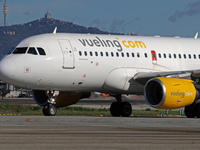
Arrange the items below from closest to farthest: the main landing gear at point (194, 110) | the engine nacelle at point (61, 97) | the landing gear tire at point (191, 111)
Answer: the main landing gear at point (194, 110), the landing gear tire at point (191, 111), the engine nacelle at point (61, 97)

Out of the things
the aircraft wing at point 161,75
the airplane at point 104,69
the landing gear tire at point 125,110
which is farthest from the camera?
the landing gear tire at point 125,110

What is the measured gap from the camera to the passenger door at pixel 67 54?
29458 millimetres

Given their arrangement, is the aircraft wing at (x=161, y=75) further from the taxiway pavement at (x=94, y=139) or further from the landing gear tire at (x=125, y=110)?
the taxiway pavement at (x=94, y=139)

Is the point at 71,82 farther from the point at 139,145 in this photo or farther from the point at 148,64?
the point at 139,145

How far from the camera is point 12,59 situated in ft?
93.5

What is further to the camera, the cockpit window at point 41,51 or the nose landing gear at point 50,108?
the nose landing gear at point 50,108

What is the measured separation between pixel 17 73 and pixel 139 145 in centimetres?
1490

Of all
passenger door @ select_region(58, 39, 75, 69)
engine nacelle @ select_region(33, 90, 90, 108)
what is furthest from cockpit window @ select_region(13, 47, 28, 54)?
engine nacelle @ select_region(33, 90, 90, 108)

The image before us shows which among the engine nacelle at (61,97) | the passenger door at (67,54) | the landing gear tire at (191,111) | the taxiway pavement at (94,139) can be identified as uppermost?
the passenger door at (67,54)

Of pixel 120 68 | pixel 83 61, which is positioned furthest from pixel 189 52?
pixel 83 61

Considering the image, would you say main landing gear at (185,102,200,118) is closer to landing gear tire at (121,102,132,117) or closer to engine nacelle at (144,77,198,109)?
engine nacelle at (144,77,198,109)

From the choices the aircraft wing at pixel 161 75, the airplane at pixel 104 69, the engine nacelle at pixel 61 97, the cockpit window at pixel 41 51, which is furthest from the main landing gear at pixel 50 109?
the aircraft wing at pixel 161 75

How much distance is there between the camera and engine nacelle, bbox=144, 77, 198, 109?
27844 mm

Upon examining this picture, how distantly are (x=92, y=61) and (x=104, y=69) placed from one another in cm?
88
